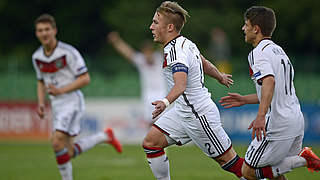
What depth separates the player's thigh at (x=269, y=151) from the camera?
275 inches

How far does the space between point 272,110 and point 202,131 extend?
899 millimetres

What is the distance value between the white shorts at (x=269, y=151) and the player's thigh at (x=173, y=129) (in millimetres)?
881

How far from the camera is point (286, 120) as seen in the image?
6922 millimetres

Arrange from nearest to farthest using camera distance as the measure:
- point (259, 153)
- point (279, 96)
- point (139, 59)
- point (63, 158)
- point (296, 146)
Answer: point (279, 96)
point (259, 153)
point (296, 146)
point (63, 158)
point (139, 59)

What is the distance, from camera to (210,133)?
7.44 metres

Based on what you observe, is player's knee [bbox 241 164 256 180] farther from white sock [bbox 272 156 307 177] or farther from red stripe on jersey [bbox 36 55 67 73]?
red stripe on jersey [bbox 36 55 67 73]

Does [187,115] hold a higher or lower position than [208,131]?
higher

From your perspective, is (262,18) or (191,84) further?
(191,84)

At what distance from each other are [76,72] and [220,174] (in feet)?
10.8

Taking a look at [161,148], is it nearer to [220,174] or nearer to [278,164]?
[278,164]

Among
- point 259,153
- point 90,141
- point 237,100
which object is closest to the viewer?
point 259,153

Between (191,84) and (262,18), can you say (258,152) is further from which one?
(262,18)

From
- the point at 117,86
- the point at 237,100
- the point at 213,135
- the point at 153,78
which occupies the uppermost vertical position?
the point at 237,100

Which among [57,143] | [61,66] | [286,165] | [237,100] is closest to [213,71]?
[237,100]
